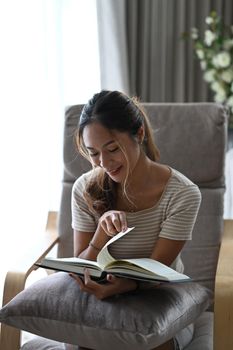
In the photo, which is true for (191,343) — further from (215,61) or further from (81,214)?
(215,61)

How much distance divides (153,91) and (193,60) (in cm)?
24

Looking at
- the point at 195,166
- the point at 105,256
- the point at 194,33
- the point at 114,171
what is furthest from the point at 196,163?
the point at 194,33

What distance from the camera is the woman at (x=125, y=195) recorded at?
64.5 inches

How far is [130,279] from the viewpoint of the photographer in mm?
1587

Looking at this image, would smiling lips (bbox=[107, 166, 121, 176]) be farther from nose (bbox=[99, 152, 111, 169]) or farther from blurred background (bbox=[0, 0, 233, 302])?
blurred background (bbox=[0, 0, 233, 302])

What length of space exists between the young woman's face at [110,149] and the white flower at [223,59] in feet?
3.93

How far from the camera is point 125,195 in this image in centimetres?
177

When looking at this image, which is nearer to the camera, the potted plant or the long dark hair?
the long dark hair

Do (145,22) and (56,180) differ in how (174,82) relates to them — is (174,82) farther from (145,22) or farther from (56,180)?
(56,180)

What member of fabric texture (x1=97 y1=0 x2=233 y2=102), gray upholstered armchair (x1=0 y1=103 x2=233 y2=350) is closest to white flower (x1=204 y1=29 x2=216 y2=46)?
fabric texture (x1=97 y1=0 x2=233 y2=102)

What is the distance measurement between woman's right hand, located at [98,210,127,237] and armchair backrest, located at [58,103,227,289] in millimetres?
545

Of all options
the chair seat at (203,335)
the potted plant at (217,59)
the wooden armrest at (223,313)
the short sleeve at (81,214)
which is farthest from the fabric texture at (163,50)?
the wooden armrest at (223,313)

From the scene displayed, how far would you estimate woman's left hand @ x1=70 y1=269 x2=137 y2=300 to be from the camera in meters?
1.55

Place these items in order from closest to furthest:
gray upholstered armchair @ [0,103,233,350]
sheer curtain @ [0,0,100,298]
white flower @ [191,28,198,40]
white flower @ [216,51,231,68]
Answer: gray upholstered armchair @ [0,103,233,350] → sheer curtain @ [0,0,100,298] → white flower @ [216,51,231,68] → white flower @ [191,28,198,40]
